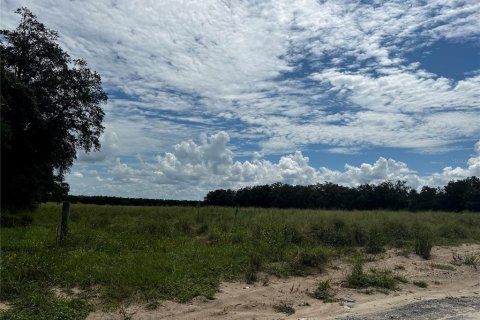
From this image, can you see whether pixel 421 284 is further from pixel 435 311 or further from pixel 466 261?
pixel 466 261

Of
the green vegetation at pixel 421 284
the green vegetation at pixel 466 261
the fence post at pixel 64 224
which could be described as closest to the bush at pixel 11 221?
the fence post at pixel 64 224

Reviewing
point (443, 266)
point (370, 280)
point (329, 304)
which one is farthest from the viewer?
point (443, 266)

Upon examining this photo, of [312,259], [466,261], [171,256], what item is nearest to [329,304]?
[312,259]

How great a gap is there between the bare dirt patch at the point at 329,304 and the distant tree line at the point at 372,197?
4890 centimetres

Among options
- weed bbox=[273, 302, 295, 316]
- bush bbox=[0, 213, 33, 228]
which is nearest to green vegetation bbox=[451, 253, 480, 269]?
weed bbox=[273, 302, 295, 316]

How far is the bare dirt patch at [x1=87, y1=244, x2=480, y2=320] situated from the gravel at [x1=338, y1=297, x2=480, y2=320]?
0.04 meters

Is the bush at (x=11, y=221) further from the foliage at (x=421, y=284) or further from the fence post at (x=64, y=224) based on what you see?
the foliage at (x=421, y=284)

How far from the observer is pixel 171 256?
11109 millimetres

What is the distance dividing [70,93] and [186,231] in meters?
15.1

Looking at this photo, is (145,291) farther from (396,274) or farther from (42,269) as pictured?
(396,274)

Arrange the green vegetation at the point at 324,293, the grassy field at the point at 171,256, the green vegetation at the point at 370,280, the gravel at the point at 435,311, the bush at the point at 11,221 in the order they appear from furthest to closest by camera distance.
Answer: the bush at the point at 11,221, the green vegetation at the point at 370,280, the green vegetation at the point at 324,293, the grassy field at the point at 171,256, the gravel at the point at 435,311

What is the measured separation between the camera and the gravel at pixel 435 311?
7.46 m

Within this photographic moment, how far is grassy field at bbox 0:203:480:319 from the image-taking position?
25.4 feet

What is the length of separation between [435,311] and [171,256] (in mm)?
6098
